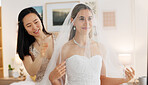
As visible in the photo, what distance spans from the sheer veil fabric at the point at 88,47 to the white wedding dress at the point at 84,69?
1.2 inches

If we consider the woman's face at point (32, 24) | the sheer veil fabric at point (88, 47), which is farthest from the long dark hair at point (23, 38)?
the sheer veil fabric at point (88, 47)

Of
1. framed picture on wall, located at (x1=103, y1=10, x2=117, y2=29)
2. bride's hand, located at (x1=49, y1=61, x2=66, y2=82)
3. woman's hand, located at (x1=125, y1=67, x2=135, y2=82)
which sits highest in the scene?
framed picture on wall, located at (x1=103, y1=10, x2=117, y2=29)

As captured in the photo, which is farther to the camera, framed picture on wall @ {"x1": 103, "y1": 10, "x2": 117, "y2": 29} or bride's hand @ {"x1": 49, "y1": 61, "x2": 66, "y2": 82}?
framed picture on wall @ {"x1": 103, "y1": 10, "x2": 117, "y2": 29}

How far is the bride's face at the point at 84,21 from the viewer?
4.39ft

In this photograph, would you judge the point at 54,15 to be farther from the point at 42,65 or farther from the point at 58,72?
the point at 58,72

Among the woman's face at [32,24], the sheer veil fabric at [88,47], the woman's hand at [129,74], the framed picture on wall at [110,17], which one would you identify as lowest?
the woman's hand at [129,74]

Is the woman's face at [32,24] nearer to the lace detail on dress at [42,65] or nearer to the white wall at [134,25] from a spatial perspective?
the lace detail on dress at [42,65]

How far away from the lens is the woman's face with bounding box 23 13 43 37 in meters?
1.34

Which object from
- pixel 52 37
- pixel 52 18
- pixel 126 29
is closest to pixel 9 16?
pixel 52 18

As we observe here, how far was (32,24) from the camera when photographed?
1.34m

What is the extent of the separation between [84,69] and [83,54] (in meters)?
0.10

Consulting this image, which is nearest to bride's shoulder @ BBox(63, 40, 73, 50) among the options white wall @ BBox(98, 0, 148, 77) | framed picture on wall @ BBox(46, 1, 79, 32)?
white wall @ BBox(98, 0, 148, 77)

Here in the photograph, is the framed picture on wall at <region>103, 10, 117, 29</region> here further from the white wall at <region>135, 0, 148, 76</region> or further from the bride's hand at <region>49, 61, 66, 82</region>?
the bride's hand at <region>49, 61, 66, 82</region>

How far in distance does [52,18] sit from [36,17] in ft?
8.95
